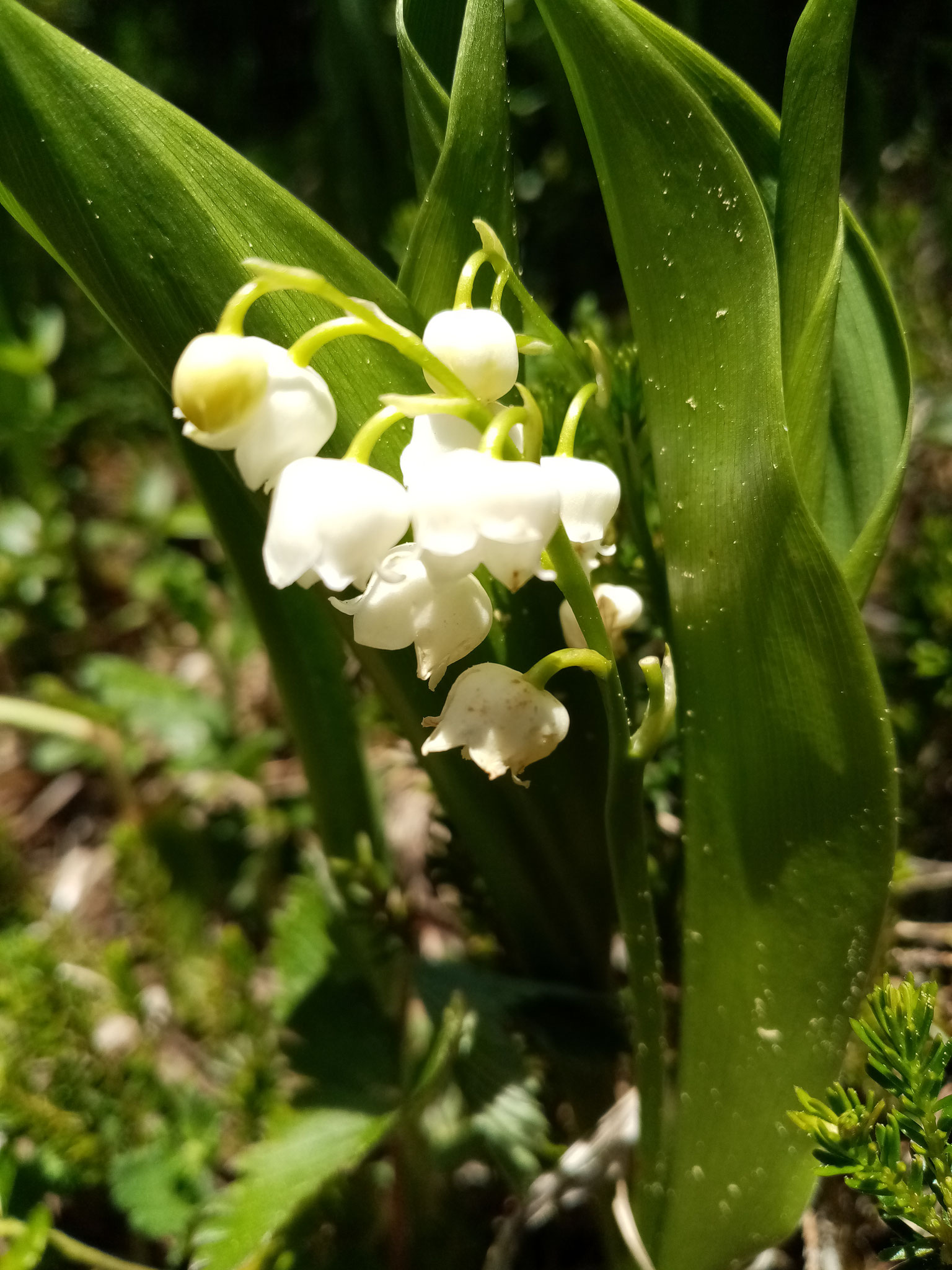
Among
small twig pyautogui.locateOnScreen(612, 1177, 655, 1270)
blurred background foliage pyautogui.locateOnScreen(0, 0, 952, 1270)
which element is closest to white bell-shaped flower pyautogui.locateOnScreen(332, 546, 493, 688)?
blurred background foliage pyautogui.locateOnScreen(0, 0, 952, 1270)

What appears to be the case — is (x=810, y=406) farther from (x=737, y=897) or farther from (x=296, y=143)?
(x=296, y=143)

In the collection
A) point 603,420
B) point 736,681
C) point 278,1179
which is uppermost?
point 603,420

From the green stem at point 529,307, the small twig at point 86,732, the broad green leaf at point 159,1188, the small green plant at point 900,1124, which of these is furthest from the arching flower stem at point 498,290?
the small twig at point 86,732

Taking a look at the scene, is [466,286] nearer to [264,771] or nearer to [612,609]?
[612,609]

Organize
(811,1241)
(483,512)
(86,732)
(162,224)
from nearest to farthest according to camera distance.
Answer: (483,512) < (162,224) < (811,1241) < (86,732)

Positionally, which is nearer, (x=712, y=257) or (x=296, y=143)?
(x=712, y=257)

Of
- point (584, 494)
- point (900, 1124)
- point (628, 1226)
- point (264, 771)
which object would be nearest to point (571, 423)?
point (584, 494)

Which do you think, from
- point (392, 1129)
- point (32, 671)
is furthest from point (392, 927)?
point (32, 671)
